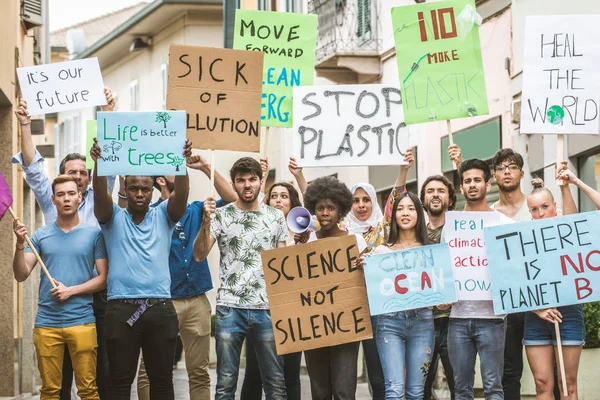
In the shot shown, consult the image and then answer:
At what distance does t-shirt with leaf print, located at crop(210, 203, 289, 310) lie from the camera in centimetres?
865

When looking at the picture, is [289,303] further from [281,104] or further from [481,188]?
[281,104]

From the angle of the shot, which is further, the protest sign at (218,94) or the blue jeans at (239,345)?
the protest sign at (218,94)

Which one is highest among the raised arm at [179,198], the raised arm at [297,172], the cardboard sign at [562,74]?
the cardboard sign at [562,74]

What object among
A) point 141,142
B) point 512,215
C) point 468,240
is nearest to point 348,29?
point 512,215

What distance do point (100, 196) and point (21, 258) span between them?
858mm

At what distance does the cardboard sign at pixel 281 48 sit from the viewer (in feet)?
35.2

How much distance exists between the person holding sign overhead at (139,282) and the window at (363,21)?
12426 mm

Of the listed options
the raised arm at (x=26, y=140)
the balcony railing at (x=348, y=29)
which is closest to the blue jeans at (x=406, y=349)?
the raised arm at (x=26, y=140)

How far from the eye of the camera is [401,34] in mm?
10078

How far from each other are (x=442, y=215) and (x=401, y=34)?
1543mm

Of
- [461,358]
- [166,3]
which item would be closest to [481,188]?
[461,358]

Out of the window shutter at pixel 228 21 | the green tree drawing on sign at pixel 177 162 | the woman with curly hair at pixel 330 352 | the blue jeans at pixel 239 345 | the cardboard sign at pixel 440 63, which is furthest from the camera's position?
the window shutter at pixel 228 21

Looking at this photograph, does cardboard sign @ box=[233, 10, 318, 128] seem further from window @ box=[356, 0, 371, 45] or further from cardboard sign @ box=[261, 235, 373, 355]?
window @ box=[356, 0, 371, 45]

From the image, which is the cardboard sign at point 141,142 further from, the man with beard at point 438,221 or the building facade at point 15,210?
the building facade at point 15,210
